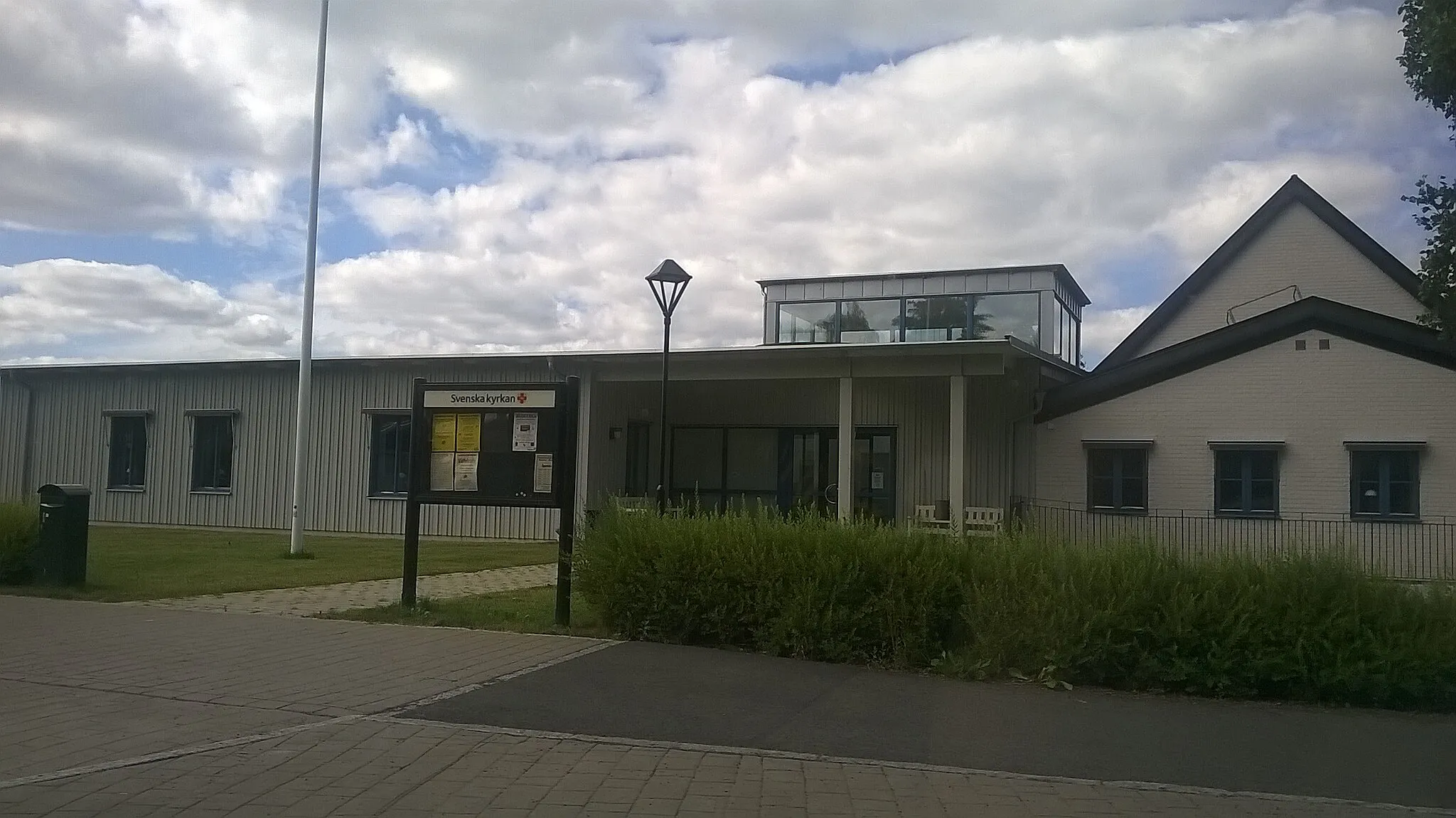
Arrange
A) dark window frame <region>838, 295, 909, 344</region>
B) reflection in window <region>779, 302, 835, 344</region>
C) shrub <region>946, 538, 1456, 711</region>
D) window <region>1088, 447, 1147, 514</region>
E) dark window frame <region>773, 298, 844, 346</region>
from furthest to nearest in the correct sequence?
reflection in window <region>779, 302, 835, 344</region> < dark window frame <region>773, 298, 844, 346</region> < dark window frame <region>838, 295, 909, 344</region> < window <region>1088, 447, 1147, 514</region> < shrub <region>946, 538, 1456, 711</region>

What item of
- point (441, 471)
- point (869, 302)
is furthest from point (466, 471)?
point (869, 302)

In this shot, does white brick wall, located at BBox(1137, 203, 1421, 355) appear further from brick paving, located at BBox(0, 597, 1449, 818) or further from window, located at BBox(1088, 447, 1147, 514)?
brick paving, located at BBox(0, 597, 1449, 818)

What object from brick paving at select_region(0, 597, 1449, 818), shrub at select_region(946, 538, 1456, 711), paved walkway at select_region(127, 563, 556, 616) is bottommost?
brick paving at select_region(0, 597, 1449, 818)

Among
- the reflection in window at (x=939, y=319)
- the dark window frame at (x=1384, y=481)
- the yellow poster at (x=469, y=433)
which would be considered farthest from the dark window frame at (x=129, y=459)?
the dark window frame at (x=1384, y=481)

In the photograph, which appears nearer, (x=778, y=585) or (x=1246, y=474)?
(x=778, y=585)

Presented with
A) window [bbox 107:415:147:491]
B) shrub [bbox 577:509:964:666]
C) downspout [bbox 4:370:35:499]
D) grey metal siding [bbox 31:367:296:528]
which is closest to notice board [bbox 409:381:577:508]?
shrub [bbox 577:509:964:666]

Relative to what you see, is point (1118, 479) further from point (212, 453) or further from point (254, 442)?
point (212, 453)

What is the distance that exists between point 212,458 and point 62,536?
13.8 m

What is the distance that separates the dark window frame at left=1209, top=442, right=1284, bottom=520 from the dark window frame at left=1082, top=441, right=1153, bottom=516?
44.1 inches

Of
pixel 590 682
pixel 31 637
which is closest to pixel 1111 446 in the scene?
pixel 590 682

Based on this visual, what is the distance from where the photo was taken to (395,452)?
81.0 feet

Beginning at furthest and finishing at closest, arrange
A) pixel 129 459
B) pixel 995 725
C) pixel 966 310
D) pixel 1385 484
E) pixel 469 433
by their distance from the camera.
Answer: pixel 966 310 → pixel 129 459 → pixel 1385 484 → pixel 469 433 → pixel 995 725

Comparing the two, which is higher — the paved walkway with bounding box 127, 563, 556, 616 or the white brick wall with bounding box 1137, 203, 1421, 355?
the white brick wall with bounding box 1137, 203, 1421, 355

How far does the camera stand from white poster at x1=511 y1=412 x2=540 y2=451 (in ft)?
38.4
